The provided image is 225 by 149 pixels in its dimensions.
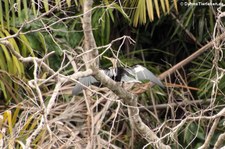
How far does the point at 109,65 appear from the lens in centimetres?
370

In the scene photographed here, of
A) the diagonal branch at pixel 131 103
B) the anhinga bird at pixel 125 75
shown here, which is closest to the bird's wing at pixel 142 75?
the anhinga bird at pixel 125 75

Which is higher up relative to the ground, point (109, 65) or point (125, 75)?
point (125, 75)

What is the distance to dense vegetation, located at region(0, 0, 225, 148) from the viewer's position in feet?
9.61

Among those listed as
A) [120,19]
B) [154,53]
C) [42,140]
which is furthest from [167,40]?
[42,140]

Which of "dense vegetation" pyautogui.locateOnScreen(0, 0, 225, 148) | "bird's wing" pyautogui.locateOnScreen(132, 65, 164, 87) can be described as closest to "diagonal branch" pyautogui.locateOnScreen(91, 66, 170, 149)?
"dense vegetation" pyautogui.locateOnScreen(0, 0, 225, 148)

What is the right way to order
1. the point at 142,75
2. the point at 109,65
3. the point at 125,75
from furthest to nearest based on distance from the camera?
the point at 109,65
the point at 142,75
the point at 125,75

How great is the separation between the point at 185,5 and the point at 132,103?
4.79ft

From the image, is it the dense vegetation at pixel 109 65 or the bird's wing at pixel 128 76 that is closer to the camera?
the bird's wing at pixel 128 76

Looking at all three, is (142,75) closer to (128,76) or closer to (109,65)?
(128,76)

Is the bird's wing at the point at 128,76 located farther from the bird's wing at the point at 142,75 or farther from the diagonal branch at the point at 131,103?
the diagonal branch at the point at 131,103

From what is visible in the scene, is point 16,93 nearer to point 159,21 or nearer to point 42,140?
point 42,140

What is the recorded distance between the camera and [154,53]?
4.18 meters

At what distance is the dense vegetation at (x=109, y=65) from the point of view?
2.93m

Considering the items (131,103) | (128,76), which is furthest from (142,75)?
(131,103)
